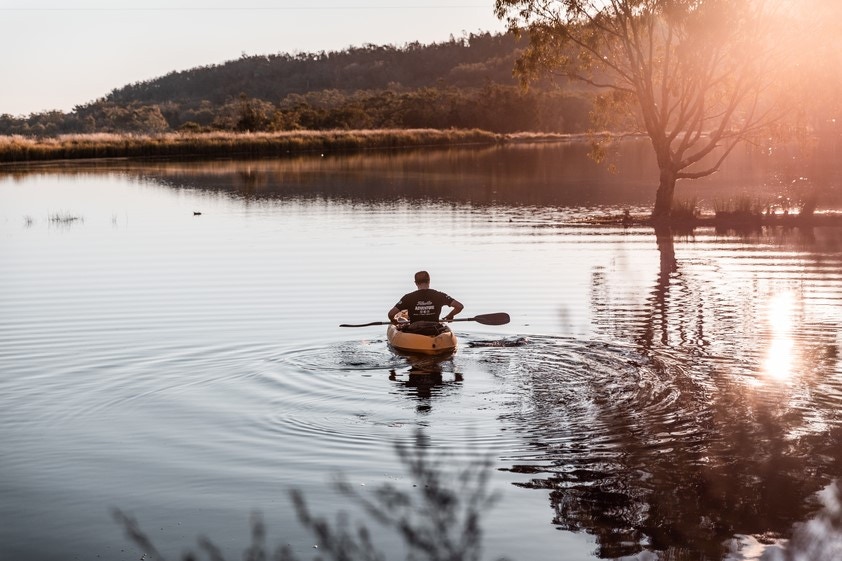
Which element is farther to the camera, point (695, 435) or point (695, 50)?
point (695, 50)

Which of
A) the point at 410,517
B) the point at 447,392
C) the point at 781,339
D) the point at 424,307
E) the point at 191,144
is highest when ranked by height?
the point at 191,144

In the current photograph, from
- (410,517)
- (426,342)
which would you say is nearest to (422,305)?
(426,342)

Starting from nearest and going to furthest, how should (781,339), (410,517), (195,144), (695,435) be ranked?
(410,517) < (695,435) < (781,339) < (195,144)

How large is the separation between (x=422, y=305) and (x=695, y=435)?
6.34 meters

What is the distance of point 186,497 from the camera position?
11.4m

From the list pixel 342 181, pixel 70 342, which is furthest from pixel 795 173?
pixel 70 342

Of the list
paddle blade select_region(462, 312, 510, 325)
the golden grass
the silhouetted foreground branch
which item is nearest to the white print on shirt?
paddle blade select_region(462, 312, 510, 325)

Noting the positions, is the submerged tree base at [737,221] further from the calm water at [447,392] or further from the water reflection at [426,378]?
the water reflection at [426,378]

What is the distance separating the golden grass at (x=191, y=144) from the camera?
95.8 metres

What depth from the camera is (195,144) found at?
349 ft

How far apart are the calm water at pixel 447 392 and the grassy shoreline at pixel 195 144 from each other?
210 ft

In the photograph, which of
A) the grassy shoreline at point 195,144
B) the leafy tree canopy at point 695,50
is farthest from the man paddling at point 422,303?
the grassy shoreline at point 195,144

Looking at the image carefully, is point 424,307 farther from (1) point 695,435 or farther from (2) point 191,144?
(2) point 191,144

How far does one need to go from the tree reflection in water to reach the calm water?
0.13ft
